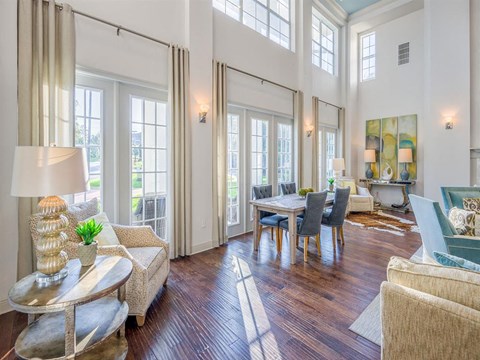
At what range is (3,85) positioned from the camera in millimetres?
2277

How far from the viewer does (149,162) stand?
355 centimetres

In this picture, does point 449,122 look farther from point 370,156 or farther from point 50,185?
point 50,185

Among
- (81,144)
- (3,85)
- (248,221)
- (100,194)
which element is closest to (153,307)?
(100,194)

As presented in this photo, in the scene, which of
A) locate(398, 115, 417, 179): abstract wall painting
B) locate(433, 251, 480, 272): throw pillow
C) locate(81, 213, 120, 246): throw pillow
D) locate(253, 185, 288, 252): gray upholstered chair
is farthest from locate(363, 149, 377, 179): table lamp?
locate(81, 213, 120, 246): throw pillow

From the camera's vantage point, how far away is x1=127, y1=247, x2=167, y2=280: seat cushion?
2318 millimetres

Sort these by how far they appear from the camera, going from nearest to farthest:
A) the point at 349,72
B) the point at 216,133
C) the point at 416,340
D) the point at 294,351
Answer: the point at 416,340
the point at 294,351
the point at 216,133
the point at 349,72

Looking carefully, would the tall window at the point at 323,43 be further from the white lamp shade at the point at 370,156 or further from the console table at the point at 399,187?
the console table at the point at 399,187

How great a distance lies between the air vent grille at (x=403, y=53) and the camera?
6.83 meters

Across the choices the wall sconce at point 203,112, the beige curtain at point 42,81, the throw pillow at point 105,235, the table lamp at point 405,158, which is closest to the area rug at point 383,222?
the table lamp at point 405,158

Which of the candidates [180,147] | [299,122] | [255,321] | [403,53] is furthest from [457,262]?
[403,53]

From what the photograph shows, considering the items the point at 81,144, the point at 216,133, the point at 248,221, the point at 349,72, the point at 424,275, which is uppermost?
the point at 349,72

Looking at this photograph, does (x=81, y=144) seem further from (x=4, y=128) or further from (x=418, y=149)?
(x=418, y=149)

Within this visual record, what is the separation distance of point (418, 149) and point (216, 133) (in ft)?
19.2

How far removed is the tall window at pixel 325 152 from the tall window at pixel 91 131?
216 inches
